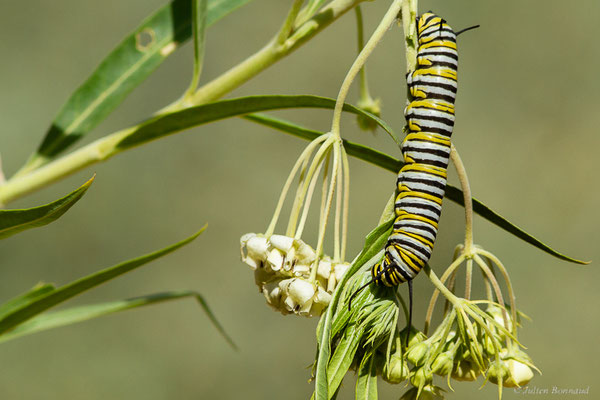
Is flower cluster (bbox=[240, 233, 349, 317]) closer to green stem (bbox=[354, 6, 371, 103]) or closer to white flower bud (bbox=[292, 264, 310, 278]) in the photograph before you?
white flower bud (bbox=[292, 264, 310, 278])

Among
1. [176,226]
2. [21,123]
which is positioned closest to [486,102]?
[176,226]

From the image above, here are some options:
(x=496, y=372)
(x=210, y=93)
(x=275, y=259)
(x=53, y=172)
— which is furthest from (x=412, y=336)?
(x=53, y=172)

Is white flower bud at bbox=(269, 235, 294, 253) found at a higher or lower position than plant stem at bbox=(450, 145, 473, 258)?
lower

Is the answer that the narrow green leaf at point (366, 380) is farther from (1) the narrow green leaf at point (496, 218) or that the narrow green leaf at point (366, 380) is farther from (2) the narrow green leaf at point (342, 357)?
(1) the narrow green leaf at point (496, 218)

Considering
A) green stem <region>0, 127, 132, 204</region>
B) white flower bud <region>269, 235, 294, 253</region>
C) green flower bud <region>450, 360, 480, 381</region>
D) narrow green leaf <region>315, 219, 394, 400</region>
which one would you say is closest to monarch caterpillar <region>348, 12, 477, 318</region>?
narrow green leaf <region>315, 219, 394, 400</region>

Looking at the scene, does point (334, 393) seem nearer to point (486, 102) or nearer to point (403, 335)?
point (403, 335)

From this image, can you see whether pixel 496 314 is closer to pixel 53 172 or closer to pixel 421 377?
pixel 421 377

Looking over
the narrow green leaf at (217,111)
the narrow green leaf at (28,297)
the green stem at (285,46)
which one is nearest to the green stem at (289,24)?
the green stem at (285,46)
